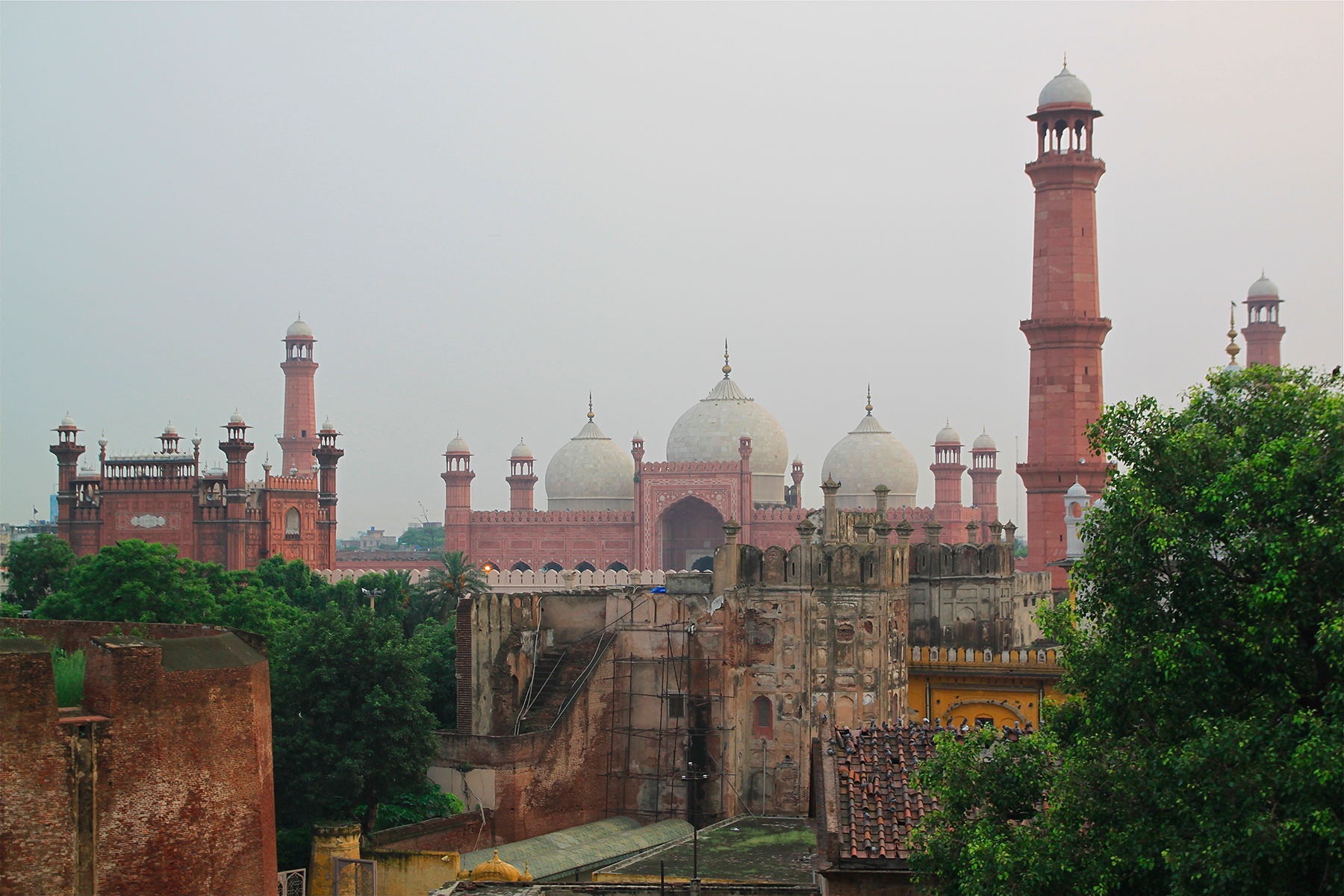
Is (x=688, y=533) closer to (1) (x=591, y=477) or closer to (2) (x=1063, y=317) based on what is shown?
(1) (x=591, y=477)

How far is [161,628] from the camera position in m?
20.7

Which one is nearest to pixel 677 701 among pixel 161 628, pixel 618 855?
pixel 618 855

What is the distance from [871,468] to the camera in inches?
2285

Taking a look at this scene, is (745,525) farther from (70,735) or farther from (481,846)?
(70,735)

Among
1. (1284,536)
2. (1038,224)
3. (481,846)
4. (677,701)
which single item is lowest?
(481,846)

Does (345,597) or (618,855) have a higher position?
(345,597)

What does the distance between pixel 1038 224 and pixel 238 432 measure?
2496 centimetres

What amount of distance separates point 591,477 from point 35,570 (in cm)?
2449

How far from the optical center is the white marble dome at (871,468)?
190 ft

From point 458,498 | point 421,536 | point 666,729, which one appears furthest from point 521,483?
point 421,536

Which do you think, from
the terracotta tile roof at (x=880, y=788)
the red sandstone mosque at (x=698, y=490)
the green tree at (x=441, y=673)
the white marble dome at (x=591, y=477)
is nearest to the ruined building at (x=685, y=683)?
the green tree at (x=441, y=673)

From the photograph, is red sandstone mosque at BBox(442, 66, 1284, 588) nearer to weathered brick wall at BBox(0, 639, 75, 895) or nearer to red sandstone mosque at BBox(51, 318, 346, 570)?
red sandstone mosque at BBox(51, 318, 346, 570)

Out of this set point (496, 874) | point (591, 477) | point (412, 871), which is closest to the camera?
point (496, 874)

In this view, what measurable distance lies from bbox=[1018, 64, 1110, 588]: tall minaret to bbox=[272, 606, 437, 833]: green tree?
62.9 feet
